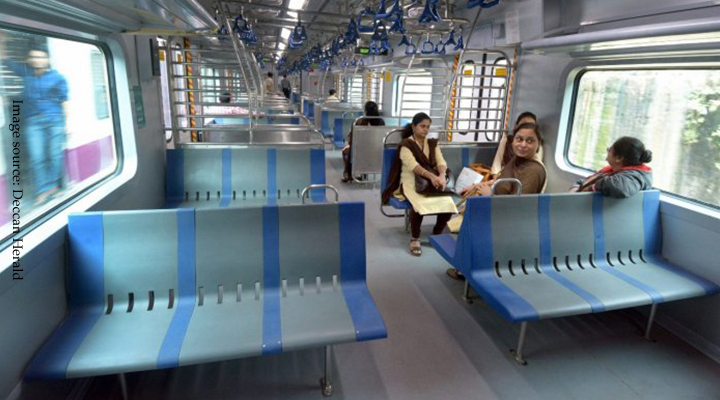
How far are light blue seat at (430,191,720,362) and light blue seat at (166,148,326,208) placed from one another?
5.96 ft

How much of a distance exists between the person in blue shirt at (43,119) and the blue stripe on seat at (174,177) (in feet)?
4.45

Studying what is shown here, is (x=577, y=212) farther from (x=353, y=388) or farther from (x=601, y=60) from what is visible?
(x=353, y=388)

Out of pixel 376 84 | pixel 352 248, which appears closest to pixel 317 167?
pixel 352 248

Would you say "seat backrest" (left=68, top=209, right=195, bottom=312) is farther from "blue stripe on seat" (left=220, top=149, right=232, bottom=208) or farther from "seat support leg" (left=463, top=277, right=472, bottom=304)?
"seat support leg" (left=463, top=277, right=472, bottom=304)

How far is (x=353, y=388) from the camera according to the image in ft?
7.93

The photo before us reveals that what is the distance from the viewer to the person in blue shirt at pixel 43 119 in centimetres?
228

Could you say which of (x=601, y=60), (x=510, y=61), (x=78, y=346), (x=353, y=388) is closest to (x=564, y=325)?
(x=353, y=388)

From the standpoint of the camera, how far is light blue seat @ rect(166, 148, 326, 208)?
4148 mm

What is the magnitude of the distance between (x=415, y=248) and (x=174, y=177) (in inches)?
101

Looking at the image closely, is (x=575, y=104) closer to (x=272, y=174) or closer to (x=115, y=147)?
(x=272, y=174)

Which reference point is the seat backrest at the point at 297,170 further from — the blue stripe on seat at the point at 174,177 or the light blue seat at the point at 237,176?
the blue stripe on seat at the point at 174,177

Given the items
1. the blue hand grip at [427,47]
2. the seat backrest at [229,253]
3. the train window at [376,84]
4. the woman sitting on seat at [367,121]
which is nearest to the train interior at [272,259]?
the seat backrest at [229,253]

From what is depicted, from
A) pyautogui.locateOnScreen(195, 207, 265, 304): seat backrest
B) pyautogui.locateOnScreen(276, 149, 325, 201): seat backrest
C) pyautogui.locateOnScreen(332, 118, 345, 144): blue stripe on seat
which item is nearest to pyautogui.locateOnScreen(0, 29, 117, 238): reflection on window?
pyautogui.locateOnScreen(195, 207, 265, 304): seat backrest

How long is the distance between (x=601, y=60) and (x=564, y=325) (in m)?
2.53
